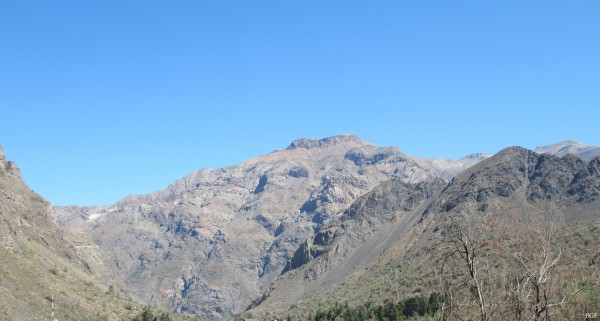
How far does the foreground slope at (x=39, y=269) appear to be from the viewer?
293 feet

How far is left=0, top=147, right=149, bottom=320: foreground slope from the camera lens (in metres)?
89.2

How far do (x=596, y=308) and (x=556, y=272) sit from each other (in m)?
6.20

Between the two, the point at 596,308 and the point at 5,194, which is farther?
the point at 5,194

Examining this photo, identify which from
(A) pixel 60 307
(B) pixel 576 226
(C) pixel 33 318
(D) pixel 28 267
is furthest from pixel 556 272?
(B) pixel 576 226

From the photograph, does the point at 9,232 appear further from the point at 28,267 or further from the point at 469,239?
the point at 469,239

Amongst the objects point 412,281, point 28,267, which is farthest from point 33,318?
point 412,281

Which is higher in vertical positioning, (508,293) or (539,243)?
(539,243)

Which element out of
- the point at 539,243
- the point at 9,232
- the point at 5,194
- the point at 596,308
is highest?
the point at 5,194

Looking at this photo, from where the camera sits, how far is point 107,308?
114m

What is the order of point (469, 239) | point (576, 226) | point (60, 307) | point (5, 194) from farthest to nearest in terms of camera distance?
point (576, 226), point (5, 194), point (60, 307), point (469, 239)

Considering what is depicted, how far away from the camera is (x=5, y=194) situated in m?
151

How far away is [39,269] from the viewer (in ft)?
362

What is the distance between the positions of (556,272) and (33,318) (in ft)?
248

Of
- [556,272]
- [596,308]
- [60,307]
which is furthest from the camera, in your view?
[60,307]
